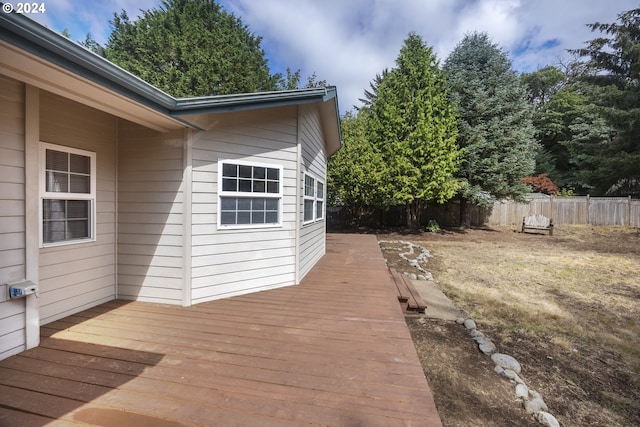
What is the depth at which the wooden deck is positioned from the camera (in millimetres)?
1729

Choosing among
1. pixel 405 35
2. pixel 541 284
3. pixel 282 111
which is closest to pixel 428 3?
pixel 405 35

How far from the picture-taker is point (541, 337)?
4000mm

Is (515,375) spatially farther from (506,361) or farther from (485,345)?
(485,345)

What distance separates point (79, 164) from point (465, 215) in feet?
54.4

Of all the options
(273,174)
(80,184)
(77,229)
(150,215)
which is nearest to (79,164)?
(80,184)

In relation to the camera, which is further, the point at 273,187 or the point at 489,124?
the point at 489,124

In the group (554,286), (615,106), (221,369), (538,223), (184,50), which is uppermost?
(184,50)

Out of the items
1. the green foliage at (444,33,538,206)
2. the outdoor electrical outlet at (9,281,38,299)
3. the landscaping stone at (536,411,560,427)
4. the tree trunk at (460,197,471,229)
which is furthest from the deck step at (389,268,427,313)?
the tree trunk at (460,197,471,229)

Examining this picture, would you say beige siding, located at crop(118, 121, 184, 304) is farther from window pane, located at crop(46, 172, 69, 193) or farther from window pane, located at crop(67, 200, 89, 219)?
window pane, located at crop(46, 172, 69, 193)

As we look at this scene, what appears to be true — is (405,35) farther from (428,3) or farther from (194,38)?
(194,38)

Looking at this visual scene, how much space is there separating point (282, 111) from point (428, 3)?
8196 mm

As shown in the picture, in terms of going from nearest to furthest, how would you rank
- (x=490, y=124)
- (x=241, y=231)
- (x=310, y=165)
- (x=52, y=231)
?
(x=52, y=231) → (x=241, y=231) → (x=310, y=165) → (x=490, y=124)

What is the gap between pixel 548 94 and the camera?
27281 millimetres

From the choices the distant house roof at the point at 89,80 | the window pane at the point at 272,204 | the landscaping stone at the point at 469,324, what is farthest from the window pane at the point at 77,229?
the landscaping stone at the point at 469,324
